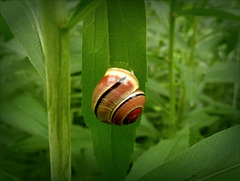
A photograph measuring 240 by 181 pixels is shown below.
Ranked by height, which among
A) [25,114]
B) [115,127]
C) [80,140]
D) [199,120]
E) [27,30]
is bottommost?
[199,120]

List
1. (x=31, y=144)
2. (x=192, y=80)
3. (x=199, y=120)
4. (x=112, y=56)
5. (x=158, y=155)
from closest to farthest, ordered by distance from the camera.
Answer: (x=112, y=56) < (x=158, y=155) < (x=31, y=144) < (x=192, y=80) < (x=199, y=120)

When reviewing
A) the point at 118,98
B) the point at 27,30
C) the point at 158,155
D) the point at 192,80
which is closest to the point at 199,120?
the point at 192,80

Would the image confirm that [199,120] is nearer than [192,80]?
No

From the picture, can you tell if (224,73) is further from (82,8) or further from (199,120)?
(82,8)

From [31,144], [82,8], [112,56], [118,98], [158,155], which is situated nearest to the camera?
[82,8]

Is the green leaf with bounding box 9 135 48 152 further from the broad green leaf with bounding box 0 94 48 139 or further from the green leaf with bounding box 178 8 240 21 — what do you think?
the green leaf with bounding box 178 8 240 21

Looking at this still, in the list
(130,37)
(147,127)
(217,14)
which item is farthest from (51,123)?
(147,127)

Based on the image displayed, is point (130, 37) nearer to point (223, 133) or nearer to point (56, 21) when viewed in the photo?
point (56, 21)
